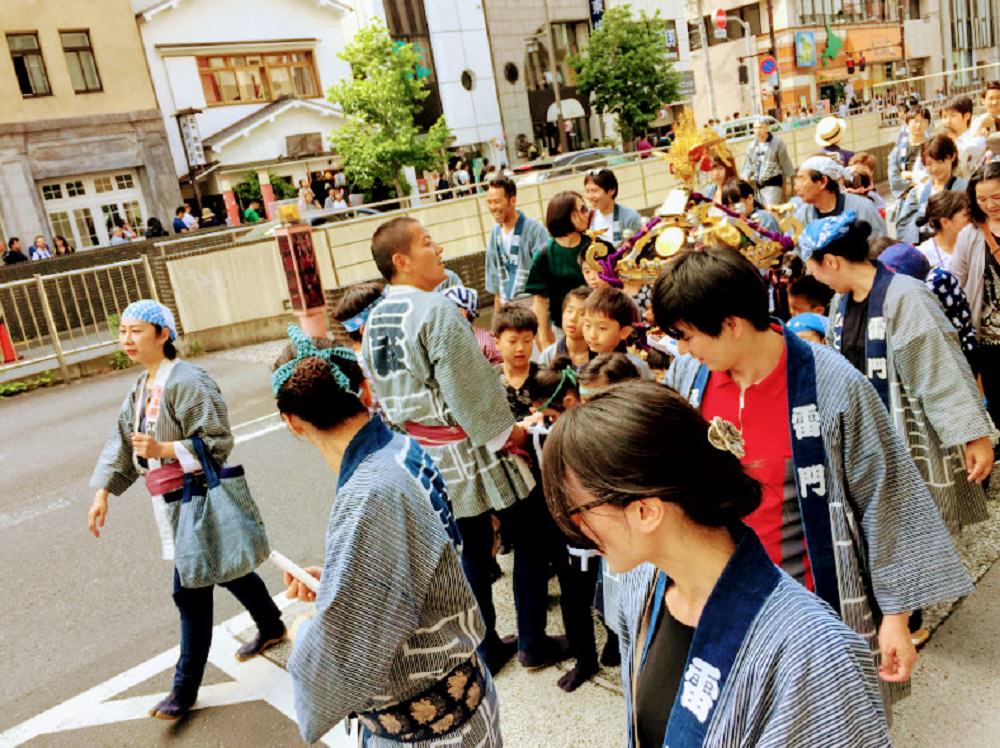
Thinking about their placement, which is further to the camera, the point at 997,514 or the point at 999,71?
the point at 999,71

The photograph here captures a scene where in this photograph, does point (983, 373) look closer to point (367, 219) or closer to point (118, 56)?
point (367, 219)

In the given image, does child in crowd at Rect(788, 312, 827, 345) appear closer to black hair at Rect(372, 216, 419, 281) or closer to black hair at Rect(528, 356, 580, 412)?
black hair at Rect(528, 356, 580, 412)

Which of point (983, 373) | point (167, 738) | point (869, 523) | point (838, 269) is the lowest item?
point (167, 738)

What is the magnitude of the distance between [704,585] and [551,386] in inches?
88.2

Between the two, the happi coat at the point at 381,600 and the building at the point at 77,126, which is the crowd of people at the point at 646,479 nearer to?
the happi coat at the point at 381,600

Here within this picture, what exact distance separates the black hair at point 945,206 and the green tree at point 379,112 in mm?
22363

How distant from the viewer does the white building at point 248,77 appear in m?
26.1

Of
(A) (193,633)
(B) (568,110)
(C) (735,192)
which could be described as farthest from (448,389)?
(B) (568,110)

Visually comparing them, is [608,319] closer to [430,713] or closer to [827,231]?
[827,231]

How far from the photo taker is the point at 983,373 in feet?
13.2

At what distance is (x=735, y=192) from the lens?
18.8 feet

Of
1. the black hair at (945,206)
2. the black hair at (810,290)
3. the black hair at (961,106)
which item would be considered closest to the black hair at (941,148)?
A: the black hair at (945,206)

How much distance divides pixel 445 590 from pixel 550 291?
3.39 m

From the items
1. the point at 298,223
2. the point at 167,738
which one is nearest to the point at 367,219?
the point at 298,223
